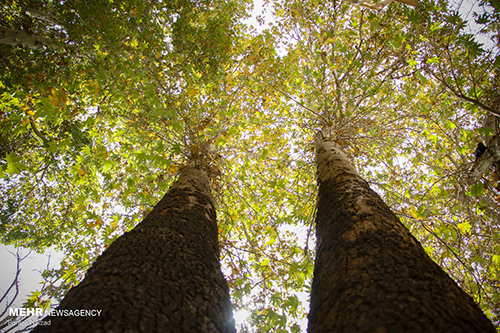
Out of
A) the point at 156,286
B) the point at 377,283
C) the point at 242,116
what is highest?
the point at 242,116

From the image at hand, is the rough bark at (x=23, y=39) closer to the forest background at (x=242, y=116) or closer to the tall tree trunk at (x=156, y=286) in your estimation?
the forest background at (x=242, y=116)

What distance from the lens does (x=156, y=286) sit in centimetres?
94

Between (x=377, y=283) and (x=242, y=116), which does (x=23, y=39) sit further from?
(x=377, y=283)

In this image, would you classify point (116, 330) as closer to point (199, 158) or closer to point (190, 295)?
point (190, 295)

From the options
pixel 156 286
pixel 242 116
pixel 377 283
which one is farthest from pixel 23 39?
pixel 377 283

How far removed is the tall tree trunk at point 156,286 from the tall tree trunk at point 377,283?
473 mm

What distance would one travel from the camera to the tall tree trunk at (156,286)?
2.53 ft

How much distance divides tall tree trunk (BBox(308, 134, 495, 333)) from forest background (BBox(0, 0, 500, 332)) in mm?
1458

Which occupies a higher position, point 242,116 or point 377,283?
point 242,116

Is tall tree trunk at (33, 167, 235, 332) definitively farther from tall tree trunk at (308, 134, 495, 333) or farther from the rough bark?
the rough bark

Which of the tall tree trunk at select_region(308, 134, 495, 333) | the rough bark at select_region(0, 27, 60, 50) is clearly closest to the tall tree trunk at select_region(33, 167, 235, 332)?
the tall tree trunk at select_region(308, 134, 495, 333)

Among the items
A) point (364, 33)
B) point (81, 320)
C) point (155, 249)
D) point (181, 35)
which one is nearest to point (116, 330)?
point (81, 320)

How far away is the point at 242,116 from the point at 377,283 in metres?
4.08

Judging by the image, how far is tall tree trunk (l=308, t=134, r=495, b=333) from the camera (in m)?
0.72
